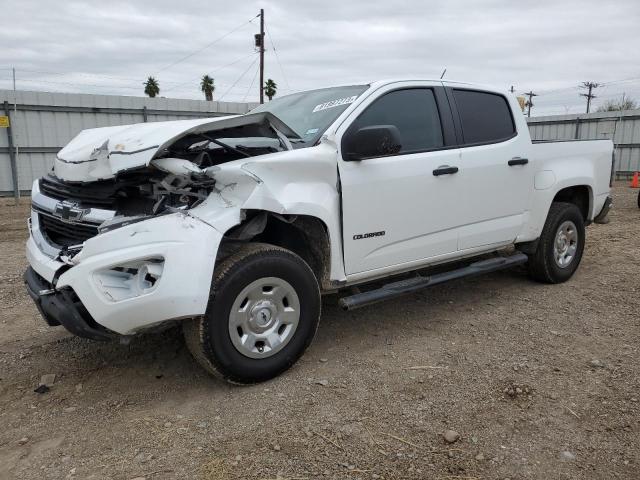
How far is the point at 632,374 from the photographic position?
11.3 feet

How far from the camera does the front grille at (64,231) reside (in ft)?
10.8

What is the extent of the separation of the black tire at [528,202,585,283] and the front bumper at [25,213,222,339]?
140 inches

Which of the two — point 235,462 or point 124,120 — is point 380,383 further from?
point 124,120

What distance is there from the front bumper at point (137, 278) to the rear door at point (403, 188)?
3.60 feet

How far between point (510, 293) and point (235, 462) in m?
3.54

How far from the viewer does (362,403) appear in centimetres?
313

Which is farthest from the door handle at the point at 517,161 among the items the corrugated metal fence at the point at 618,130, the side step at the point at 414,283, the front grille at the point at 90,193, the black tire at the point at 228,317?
the corrugated metal fence at the point at 618,130

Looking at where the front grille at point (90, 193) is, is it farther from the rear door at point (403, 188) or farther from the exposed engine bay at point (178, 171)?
the rear door at point (403, 188)

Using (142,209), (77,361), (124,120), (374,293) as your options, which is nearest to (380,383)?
(374,293)

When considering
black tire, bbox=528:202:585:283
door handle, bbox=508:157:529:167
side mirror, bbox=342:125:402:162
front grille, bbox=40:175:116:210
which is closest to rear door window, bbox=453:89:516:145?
door handle, bbox=508:157:529:167

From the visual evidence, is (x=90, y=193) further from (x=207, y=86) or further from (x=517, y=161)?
(x=207, y=86)

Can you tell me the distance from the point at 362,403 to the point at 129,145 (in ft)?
6.83

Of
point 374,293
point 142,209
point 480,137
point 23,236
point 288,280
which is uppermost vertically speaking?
point 480,137

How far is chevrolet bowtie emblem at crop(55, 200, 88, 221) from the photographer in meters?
3.31
